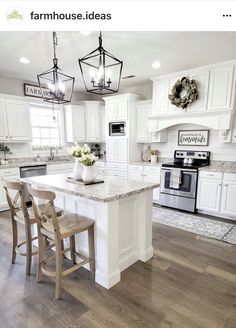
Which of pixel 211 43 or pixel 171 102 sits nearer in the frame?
pixel 211 43

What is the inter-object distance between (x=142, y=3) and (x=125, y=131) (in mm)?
3103

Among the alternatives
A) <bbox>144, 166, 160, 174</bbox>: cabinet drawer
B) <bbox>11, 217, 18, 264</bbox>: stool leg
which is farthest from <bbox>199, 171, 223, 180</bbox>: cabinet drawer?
<bbox>11, 217, 18, 264</bbox>: stool leg

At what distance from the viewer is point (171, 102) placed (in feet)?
13.7

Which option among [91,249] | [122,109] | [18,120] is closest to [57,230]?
[91,249]

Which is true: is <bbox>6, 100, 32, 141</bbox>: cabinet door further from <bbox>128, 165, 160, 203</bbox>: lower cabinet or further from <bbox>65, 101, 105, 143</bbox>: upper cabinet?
<bbox>128, 165, 160, 203</bbox>: lower cabinet

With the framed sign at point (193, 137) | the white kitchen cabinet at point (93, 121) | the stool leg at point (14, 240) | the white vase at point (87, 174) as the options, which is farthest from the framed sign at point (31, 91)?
the stool leg at point (14, 240)

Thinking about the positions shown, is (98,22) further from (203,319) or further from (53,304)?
(203,319)

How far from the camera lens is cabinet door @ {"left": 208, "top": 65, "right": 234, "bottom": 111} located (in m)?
3.55

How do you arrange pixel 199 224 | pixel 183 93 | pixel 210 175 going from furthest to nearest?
pixel 183 93 < pixel 210 175 < pixel 199 224

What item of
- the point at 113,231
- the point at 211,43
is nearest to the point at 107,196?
the point at 113,231

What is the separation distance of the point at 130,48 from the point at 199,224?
3.15 metres

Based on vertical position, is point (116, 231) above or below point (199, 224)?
above

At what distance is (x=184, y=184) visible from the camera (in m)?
4.07

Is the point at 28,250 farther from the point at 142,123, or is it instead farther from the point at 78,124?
the point at 78,124
